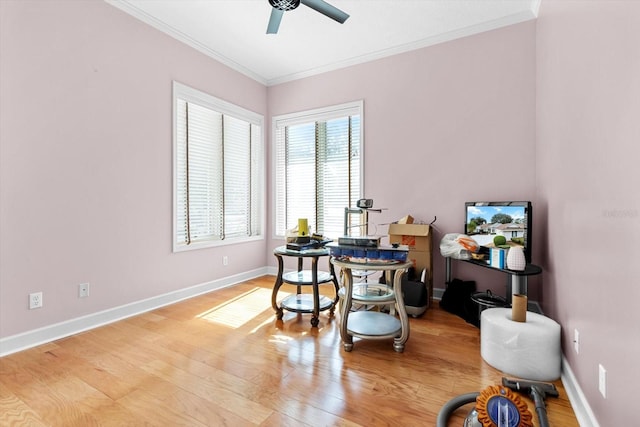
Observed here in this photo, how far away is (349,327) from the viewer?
7.54 ft

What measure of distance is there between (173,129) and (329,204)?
2108 mm

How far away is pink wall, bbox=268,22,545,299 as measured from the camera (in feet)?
10.0

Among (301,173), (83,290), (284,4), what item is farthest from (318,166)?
(83,290)

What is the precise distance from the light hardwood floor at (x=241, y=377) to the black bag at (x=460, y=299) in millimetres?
167

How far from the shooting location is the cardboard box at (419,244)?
316 cm

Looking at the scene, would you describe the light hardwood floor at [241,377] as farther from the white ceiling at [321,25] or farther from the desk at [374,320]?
the white ceiling at [321,25]

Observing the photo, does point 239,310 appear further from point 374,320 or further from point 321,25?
point 321,25

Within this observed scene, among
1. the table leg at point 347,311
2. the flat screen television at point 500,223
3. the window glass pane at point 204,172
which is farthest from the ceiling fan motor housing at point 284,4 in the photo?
the flat screen television at point 500,223

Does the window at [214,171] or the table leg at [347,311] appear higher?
the window at [214,171]

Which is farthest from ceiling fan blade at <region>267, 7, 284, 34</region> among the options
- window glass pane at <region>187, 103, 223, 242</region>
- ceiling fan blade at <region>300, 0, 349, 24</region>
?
window glass pane at <region>187, 103, 223, 242</region>

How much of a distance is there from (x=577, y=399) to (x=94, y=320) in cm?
349

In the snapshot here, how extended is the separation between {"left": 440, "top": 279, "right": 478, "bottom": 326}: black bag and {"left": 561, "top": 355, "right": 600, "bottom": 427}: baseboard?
0.99 m

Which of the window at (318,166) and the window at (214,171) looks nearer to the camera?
the window at (214,171)

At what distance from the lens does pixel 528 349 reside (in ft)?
6.06
